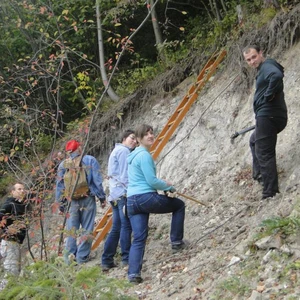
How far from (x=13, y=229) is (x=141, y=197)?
1594 mm

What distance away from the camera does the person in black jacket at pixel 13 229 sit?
656 cm

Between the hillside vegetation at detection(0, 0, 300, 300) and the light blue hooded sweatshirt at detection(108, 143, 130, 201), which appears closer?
the hillside vegetation at detection(0, 0, 300, 300)

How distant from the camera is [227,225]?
725 centimetres

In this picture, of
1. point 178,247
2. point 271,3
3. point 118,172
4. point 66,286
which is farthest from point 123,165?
point 271,3

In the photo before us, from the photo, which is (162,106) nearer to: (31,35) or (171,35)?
(171,35)

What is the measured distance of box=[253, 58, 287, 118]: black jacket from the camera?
22.6 ft

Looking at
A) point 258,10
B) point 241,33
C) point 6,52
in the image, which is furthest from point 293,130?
point 6,52

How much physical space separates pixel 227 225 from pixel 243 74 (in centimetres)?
418

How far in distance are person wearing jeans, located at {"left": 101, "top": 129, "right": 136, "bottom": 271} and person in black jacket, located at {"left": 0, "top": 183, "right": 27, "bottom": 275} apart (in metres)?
1.26

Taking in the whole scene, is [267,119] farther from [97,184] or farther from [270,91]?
[97,184]

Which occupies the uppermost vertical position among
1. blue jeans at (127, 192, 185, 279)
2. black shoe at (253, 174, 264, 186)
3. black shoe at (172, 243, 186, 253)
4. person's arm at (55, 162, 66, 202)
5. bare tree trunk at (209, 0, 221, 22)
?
bare tree trunk at (209, 0, 221, 22)

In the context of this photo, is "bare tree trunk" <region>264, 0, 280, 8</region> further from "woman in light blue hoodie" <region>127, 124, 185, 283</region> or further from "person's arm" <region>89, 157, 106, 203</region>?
"woman in light blue hoodie" <region>127, 124, 185, 283</region>

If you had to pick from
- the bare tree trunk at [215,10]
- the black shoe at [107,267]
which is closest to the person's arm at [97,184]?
the black shoe at [107,267]

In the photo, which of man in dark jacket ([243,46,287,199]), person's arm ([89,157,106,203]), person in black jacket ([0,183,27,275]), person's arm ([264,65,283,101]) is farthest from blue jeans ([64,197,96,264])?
person's arm ([264,65,283,101])
